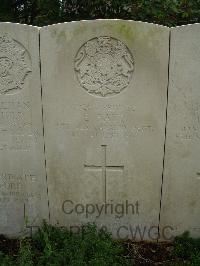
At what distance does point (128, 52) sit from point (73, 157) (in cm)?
118

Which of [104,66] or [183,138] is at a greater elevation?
[104,66]

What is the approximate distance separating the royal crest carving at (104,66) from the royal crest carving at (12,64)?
50 cm

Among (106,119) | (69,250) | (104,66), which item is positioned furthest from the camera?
(106,119)

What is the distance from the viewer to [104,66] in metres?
3.72

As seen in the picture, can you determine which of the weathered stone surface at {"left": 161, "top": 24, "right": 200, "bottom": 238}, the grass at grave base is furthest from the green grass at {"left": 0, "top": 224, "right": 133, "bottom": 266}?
the weathered stone surface at {"left": 161, "top": 24, "right": 200, "bottom": 238}

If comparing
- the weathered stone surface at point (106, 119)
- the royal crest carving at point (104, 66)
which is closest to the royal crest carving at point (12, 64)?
the weathered stone surface at point (106, 119)

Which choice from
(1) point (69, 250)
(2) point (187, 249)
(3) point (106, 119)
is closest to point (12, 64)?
(3) point (106, 119)

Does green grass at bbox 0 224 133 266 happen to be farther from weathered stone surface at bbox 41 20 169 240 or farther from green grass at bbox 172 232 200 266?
green grass at bbox 172 232 200 266

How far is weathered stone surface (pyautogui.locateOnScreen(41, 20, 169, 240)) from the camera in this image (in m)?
3.63

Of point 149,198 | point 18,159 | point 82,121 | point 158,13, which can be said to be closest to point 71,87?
point 82,121

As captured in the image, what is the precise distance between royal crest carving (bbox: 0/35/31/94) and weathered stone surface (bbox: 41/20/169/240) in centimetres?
19

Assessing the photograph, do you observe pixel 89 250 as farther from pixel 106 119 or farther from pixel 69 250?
pixel 106 119

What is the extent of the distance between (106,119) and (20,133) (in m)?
0.87

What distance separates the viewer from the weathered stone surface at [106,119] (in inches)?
143
